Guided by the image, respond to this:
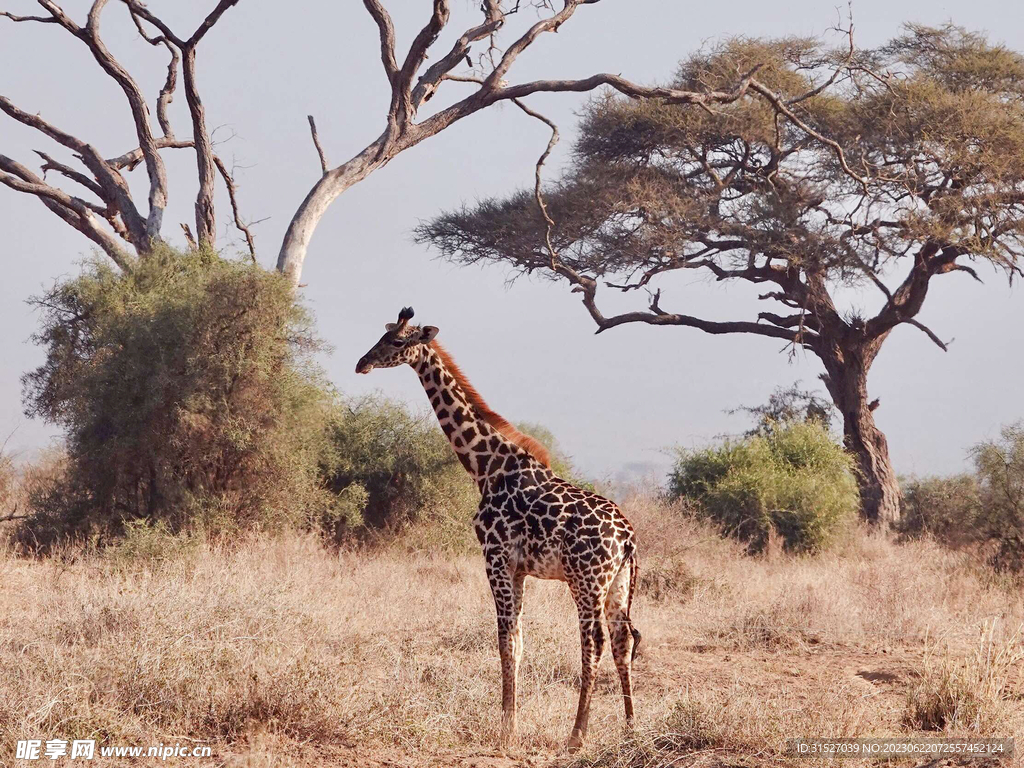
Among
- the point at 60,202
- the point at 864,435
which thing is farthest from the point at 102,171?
the point at 864,435

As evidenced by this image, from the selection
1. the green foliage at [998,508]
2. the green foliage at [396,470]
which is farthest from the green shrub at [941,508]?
the green foliage at [396,470]

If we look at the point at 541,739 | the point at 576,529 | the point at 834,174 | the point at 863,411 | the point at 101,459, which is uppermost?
the point at 834,174

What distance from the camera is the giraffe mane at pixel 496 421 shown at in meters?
7.14

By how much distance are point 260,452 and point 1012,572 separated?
9.05m

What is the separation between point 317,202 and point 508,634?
11.3m

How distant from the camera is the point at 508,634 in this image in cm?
656

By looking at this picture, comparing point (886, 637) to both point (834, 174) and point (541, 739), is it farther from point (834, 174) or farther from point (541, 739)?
point (834, 174)

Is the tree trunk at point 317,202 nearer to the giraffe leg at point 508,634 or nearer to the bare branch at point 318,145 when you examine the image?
the bare branch at point 318,145

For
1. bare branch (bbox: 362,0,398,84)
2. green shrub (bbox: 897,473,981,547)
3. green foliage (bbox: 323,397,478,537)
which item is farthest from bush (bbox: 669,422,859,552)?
bare branch (bbox: 362,0,398,84)

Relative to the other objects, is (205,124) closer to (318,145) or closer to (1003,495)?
(318,145)

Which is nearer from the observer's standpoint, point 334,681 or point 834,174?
point 334,681

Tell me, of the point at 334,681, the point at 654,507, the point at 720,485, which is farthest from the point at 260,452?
the point at 720,485

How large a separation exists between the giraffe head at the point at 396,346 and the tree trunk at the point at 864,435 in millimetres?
15768

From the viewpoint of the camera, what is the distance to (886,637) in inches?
372
